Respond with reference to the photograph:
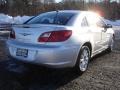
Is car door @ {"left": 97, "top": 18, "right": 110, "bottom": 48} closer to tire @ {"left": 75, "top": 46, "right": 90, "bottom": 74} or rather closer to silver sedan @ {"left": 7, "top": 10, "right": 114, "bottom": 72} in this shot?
silver sedan @ {"left": 7, "top": 10, "right": 114, "bottom": 72}

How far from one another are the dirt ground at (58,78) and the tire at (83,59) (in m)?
0.14

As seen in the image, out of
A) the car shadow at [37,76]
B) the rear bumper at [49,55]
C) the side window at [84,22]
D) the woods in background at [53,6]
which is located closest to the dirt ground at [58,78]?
the car shadow at [37,76]

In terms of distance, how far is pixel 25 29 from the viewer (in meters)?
6.32

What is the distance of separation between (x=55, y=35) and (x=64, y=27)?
330mm

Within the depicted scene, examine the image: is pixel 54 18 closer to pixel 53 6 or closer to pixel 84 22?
pixel 84 22

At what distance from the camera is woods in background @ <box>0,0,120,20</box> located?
122ft

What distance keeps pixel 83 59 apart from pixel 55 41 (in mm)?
1200

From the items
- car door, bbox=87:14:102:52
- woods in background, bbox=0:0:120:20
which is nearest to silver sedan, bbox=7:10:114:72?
car door, bbox=87:14:102:52

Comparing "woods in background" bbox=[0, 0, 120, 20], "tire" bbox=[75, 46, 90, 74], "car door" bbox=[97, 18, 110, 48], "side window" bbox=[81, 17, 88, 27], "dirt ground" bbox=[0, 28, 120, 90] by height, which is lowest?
"dirt ground" bbox=[0, 28, 120, 90]

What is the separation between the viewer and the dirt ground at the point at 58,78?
5926mm

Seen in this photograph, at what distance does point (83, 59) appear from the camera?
700 centimetres

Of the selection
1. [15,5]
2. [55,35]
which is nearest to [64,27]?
[55,35]

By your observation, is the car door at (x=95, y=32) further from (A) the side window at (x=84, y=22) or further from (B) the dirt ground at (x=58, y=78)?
(B) the dirt ground at (x=58, y=78)

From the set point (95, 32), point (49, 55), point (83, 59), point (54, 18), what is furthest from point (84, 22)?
point (49, 55)
